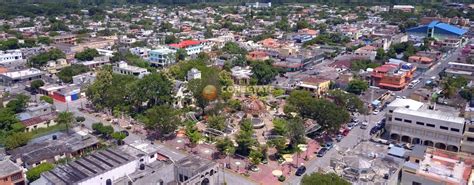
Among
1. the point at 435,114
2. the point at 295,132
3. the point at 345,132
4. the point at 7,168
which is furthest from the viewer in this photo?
the point at 345,132

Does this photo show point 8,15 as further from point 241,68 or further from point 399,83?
point 399,83

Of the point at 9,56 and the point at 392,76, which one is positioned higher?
the point at 9,56

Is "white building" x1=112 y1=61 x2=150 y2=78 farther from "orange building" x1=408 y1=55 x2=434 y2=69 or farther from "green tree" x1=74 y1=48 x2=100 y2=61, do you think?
"orange building" x1=408 y1=55 x2=434 y2=69

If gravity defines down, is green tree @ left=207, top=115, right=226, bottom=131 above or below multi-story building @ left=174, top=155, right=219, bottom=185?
below

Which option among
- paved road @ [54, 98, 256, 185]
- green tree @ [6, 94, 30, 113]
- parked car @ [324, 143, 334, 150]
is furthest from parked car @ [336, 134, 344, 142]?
green tree @ [6, 94, 30, 113]

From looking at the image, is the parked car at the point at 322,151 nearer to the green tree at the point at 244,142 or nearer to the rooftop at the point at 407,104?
the green tree at the point at 244,142

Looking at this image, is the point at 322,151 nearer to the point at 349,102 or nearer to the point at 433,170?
the point at 433,170

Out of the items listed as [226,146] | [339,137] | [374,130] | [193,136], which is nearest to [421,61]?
[374,130]

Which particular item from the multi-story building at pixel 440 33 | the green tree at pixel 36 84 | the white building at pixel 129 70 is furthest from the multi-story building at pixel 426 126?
the multi-story building at pixel 440 33
